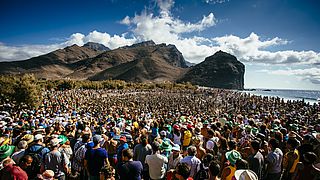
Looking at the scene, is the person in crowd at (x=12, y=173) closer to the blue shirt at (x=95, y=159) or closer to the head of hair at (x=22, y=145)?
the head of hair at (x=22, y=145)

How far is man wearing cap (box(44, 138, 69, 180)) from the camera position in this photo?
5.30 meters

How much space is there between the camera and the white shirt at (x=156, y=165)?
532 cm

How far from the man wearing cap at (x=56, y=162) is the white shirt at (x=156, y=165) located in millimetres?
1957

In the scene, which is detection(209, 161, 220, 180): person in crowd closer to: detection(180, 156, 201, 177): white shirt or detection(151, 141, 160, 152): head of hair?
detection(180, 156, 201, 177): white shirt

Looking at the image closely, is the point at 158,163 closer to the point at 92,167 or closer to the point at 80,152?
the point at 92,167

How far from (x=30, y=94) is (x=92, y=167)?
2976 cm

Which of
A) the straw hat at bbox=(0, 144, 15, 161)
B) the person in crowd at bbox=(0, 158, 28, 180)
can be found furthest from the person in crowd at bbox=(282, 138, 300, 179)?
the straw hat at bbox=(0, 144, 15, 161)

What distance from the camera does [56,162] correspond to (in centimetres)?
534

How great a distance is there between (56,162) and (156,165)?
7.60 feet

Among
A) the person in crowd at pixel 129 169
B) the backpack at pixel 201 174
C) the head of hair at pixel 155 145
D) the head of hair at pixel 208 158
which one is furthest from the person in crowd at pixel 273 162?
the person in crowd at pixel 129 169

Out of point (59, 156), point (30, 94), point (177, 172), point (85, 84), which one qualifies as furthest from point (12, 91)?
point (85, 84)

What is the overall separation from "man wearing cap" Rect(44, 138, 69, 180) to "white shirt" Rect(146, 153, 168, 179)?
1957 mm


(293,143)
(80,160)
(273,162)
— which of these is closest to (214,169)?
(273,162)

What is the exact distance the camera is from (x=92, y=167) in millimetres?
5387
